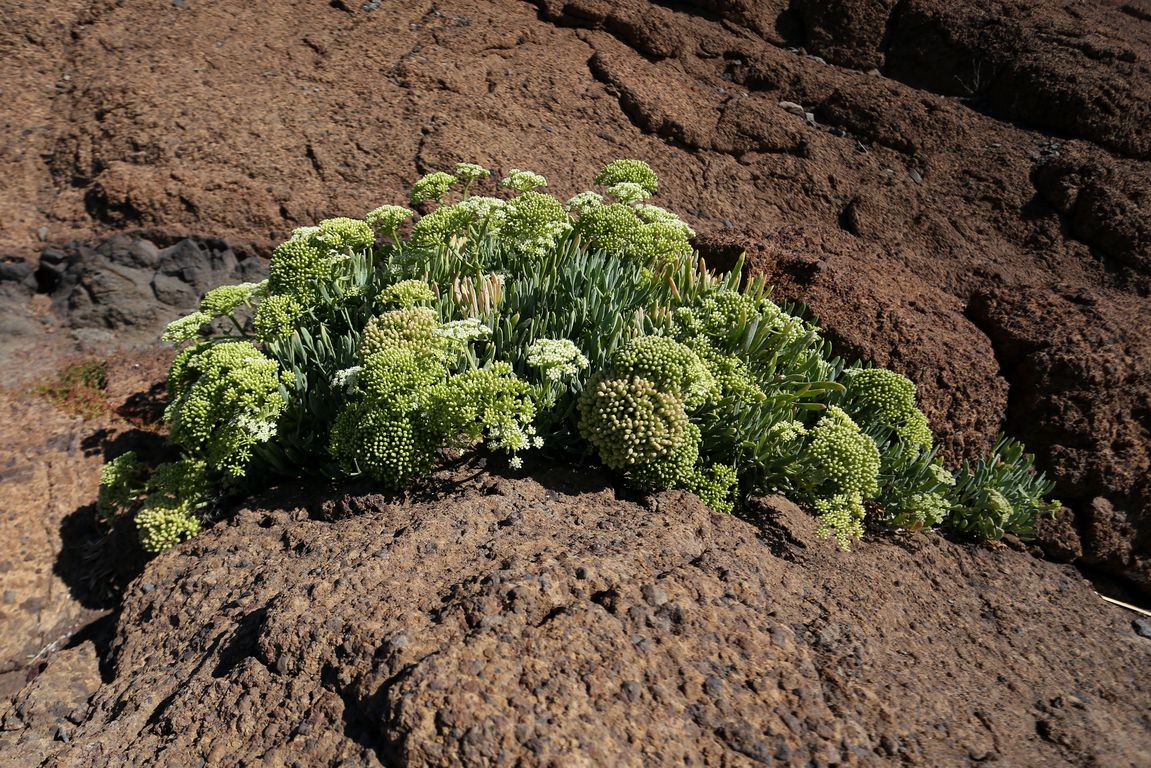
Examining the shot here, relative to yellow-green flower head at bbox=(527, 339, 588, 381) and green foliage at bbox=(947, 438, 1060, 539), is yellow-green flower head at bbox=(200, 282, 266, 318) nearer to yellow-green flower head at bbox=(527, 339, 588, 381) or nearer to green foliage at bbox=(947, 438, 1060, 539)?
yellow-green flower head at bbox=(527, 339, 588, 381)

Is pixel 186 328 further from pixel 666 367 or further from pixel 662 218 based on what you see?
pixel 662 218

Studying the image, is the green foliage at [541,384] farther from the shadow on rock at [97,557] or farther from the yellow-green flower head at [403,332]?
the shadow on rock at [97,557]

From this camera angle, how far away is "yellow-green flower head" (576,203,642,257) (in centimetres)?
396

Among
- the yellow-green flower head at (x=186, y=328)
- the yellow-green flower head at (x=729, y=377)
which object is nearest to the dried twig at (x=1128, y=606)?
the yellow-green flower head at (x=729, y=377)

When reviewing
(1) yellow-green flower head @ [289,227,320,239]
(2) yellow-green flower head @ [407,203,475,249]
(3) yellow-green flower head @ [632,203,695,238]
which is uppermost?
(3) yellow-green flower head @ [632,203,695,238]

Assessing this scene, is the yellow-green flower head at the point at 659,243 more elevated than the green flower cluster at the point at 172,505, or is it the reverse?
the yellow-green flower head at the point at 659,243

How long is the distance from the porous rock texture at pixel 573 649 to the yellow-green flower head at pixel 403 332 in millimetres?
625

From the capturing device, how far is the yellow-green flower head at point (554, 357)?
10.3 feet

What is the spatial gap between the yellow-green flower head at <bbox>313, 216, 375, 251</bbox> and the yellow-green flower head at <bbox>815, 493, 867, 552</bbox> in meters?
2.63

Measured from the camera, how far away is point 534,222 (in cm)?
388

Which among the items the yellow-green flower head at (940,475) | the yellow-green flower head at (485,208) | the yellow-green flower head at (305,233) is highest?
the yellow-green flower head at (485,208)

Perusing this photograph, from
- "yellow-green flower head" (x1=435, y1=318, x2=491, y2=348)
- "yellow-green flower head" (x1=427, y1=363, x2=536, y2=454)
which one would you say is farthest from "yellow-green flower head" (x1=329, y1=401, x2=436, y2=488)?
"yellow-green flower head" (x1=435, y1=318, x2=491, y2=348)

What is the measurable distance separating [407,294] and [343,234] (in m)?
0.62

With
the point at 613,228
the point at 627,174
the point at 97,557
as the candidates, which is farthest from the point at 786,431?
the point at 97,557
